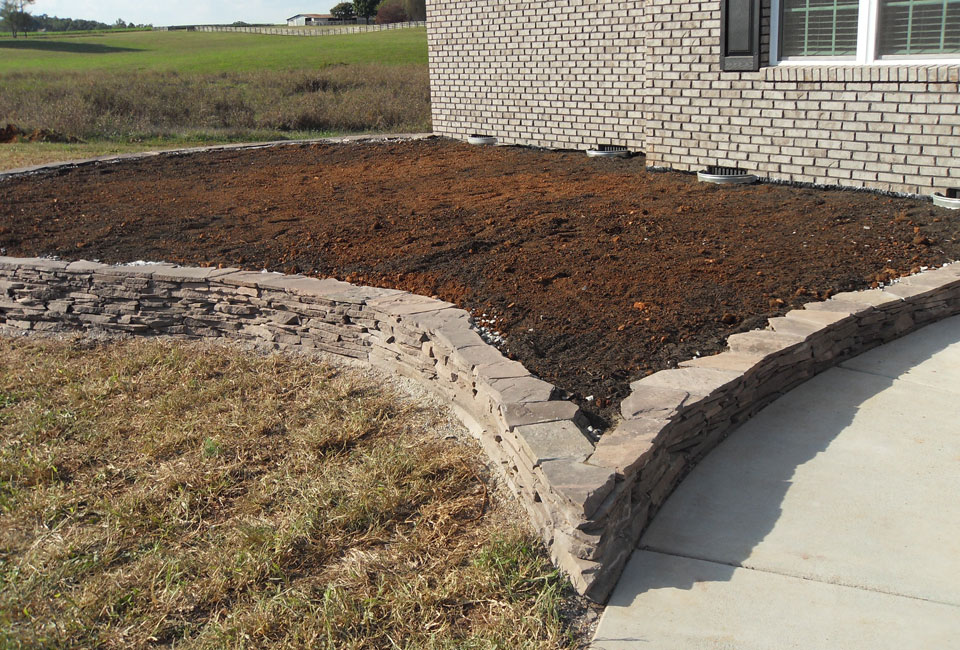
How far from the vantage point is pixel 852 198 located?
21.6 feet

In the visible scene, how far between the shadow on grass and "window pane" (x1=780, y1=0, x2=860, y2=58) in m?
59.0

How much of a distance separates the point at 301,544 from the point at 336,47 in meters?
50.8

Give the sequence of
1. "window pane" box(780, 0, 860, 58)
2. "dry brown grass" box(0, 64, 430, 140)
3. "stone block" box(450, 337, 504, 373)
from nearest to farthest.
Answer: "stone block" box(450, 337, 504, 373), "window pane" box(780, 0, 860, 58), "dry brown grass" box(0, 64, 430, 140)

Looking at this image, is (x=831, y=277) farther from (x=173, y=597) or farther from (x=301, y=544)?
(x=173, y=597)

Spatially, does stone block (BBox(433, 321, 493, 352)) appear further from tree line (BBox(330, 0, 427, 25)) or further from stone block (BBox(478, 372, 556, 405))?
tree line (BBox(330, 0, 427, 25))

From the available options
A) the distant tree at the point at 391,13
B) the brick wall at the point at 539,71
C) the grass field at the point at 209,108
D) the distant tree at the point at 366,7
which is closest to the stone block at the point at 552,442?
the brick wall at the point at 539,71

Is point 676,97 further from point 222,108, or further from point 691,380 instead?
point 222,108

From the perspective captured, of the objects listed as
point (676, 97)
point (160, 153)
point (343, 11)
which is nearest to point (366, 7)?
point (343, 11)

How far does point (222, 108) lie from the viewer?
20.3 meters

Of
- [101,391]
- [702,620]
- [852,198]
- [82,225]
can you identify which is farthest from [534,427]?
[82,225]

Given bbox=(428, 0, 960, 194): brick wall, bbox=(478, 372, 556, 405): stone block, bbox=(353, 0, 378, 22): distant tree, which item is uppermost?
bbox=(353, 0, 378, 22): distant tree

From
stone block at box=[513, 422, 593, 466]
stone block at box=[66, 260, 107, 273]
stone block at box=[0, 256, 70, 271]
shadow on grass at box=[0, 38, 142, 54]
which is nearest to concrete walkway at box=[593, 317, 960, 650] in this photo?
stone block at box=[513, 422, 593, 466]

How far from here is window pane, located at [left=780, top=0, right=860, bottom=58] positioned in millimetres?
6746

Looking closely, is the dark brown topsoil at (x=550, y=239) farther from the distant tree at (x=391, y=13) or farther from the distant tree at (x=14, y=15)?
the distant tree at (x=14, y=15)
